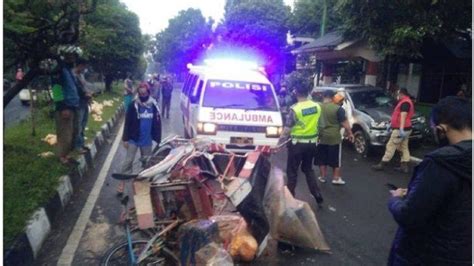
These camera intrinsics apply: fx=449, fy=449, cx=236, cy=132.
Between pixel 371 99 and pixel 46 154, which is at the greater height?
pixel 371 99

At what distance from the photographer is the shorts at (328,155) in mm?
6973

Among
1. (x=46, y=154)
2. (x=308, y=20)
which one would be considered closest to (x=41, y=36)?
(x=46, y=154)

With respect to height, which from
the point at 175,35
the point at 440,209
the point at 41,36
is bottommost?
the point at 440,209

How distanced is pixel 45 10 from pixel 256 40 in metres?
20.8

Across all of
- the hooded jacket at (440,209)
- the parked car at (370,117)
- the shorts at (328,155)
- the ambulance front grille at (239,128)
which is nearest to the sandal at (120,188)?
the ambulance front grille at (239,128)

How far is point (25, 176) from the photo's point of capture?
6.00m

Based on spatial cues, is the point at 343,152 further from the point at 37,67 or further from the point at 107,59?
the point at 107,59

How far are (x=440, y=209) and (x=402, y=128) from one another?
20.8ft

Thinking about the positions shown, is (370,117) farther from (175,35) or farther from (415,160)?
(175,35)

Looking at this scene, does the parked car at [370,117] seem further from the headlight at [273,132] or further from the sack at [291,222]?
the sack at [291,222]

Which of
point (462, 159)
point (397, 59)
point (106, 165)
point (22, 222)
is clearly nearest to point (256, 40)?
point (397, 59)

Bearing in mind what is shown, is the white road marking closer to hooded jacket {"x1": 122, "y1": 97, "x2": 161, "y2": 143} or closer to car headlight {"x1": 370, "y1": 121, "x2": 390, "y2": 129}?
car headlight {"x1": 370, "y1": 121, "x2": 390, "y2": 129}

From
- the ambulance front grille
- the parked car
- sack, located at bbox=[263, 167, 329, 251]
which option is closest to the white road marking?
the parked car

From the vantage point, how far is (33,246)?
418 cm
